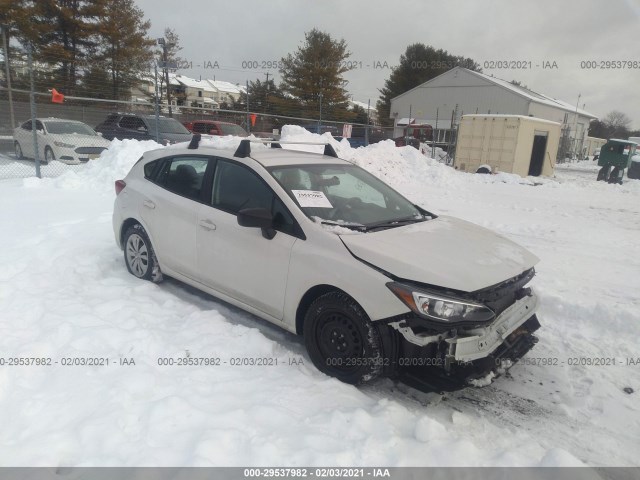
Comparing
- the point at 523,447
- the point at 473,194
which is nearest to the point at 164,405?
the point at 523,447

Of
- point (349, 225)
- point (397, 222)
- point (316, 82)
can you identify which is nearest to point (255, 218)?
point (349, 225)

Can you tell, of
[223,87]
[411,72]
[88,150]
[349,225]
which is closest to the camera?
[349,225]

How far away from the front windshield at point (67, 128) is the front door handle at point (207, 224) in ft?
35.8

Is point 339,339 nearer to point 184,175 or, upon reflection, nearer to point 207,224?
point 207,224

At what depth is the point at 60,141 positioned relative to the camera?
12.4 m

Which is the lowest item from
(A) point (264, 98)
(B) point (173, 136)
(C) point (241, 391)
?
(C) point (241, 391)

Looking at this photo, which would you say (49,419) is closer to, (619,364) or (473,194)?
(619,364)

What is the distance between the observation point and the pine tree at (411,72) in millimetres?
53344

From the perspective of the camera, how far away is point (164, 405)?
2895mm

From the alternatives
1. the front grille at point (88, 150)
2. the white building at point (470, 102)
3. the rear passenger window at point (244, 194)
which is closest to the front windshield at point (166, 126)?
the front grille at point (88, 150)

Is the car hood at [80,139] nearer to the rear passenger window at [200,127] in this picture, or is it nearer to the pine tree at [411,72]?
the rear passenger window at [200,127]

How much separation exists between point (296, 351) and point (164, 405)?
49.1 inches

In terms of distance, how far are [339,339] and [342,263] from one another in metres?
0.57

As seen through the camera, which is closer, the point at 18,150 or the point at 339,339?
the point at 339,339
